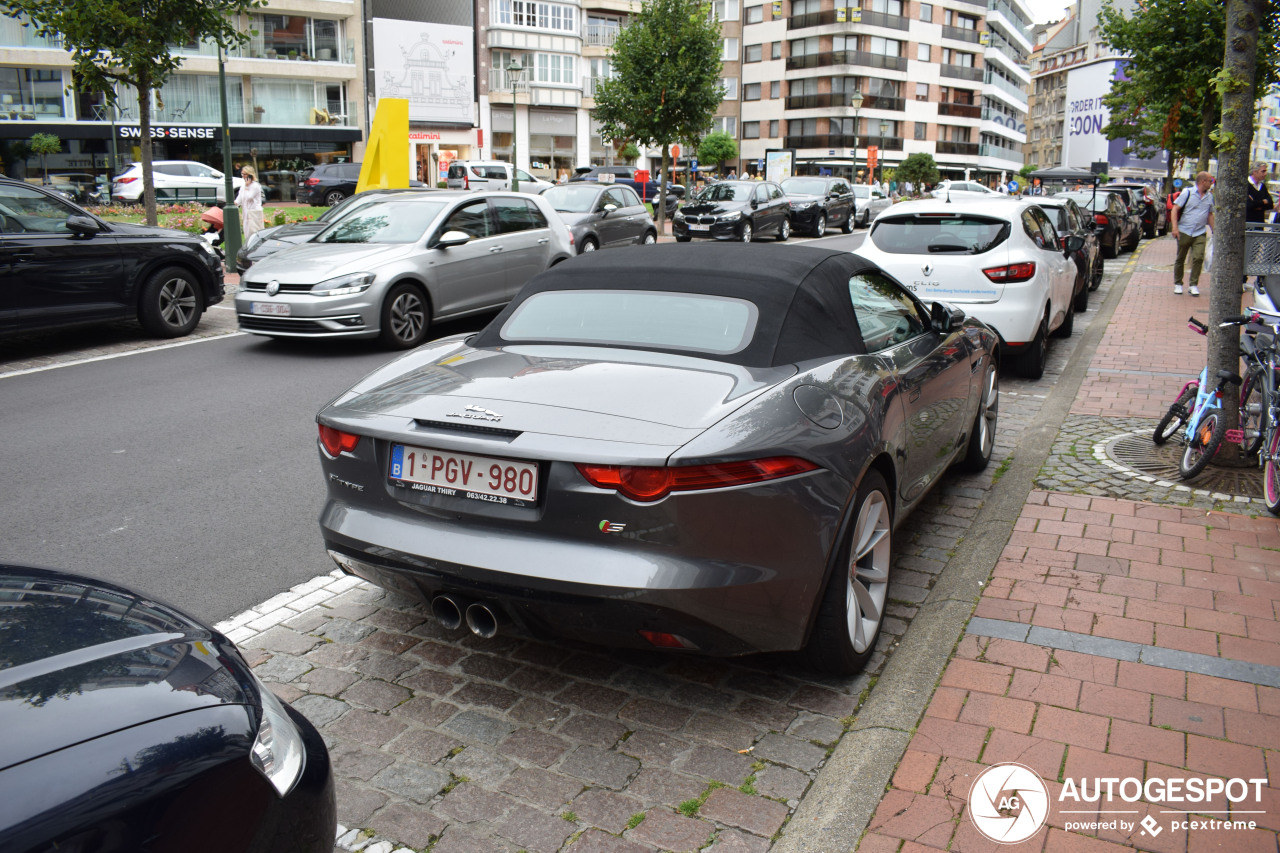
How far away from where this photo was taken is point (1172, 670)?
369 centimetres

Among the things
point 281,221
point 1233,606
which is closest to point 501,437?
point 1233,606

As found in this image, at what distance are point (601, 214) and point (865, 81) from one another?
68.0 m

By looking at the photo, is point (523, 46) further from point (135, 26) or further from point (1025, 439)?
point (1025, 439)

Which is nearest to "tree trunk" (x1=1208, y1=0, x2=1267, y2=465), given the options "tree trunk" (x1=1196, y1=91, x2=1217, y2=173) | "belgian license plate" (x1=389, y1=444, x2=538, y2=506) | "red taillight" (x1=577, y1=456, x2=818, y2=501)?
"red taillight" (x1=577, y1=456, x2=818, y2=501)

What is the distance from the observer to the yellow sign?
64.2ft

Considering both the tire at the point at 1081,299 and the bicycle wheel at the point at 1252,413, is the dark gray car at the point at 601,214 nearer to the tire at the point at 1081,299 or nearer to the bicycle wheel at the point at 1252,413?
the tire at the point at 1081,299

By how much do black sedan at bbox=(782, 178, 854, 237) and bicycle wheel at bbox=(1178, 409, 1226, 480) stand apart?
26833mm

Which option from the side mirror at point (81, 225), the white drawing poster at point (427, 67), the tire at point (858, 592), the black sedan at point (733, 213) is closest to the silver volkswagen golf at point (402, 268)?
the side mirror at point (81, 225)

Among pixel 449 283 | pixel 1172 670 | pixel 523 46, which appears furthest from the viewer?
pixel 523 46

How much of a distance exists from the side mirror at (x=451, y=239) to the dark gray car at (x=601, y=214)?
5897 mm

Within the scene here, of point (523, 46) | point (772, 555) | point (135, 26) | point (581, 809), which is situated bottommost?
point (581, 809)

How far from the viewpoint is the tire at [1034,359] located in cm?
939

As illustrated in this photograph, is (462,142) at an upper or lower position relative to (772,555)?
upper

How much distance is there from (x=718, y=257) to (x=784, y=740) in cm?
203
